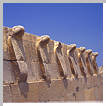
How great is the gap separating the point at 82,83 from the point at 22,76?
6.69 metres

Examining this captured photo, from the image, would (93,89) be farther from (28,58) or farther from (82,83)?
(28,58)

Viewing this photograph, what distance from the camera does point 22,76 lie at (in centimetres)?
620

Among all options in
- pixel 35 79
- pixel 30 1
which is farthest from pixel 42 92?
pixel 30 1

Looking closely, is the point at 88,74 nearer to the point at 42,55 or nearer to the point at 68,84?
the point at 68,84

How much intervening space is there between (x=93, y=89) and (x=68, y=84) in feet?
15.9

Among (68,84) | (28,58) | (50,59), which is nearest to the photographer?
(28,58)

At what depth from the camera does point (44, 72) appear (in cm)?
771

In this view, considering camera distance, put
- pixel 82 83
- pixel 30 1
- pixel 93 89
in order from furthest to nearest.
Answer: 1. pixel 93 89
2. pixel 82 83
3. pixel 30 1

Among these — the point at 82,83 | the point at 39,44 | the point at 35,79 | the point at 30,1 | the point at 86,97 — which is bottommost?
the point at 86,97

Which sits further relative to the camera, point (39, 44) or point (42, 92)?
point (39, 44)

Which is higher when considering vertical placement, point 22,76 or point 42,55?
point 42,55

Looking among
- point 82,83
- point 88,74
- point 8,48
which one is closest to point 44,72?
point 8,48

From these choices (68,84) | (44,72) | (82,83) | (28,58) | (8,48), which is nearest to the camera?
(8,48)

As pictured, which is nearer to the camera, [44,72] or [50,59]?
[44,72]
